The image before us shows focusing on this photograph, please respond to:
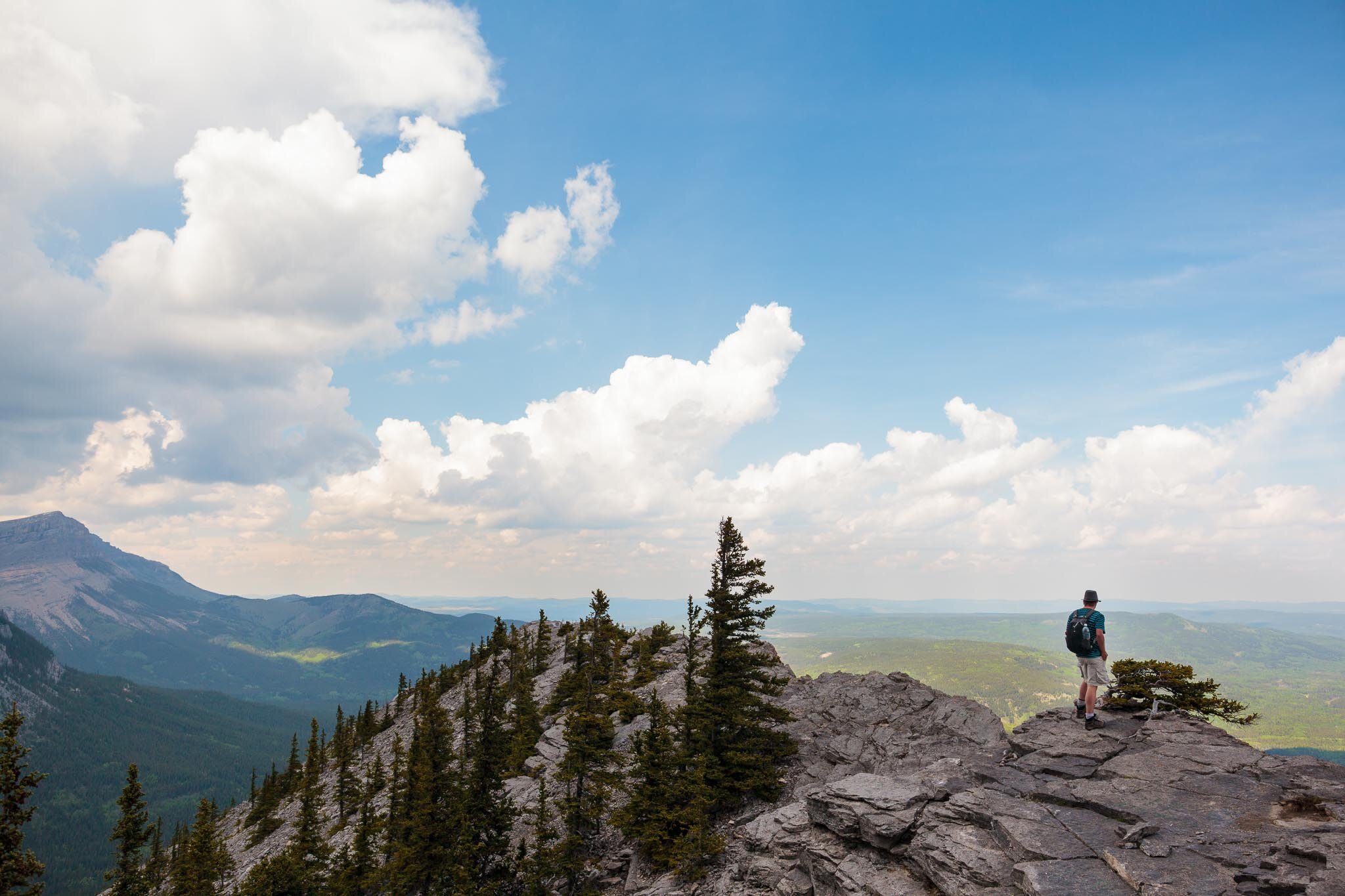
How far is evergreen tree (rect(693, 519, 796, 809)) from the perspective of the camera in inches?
1258

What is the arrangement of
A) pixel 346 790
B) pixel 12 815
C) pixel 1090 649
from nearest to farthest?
1. pixel 1090 649
2. pixel 12 815
3. pixel 346 790

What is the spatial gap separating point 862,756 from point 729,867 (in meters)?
10.7

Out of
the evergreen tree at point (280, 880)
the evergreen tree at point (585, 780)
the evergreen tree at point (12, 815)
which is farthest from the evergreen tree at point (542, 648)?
the evergreen tree at point (12, 815)

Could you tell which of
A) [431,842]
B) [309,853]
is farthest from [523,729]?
[309,853]

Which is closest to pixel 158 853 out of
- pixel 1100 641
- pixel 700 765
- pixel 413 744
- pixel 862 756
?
pixel 413 744

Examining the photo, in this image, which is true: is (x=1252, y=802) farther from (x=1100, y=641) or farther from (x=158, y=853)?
(x=158, y=853)

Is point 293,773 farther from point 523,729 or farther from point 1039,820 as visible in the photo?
point 1039,820

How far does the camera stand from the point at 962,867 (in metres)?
18.7

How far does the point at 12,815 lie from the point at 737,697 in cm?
3549

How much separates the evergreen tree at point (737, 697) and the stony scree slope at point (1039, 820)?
1534 mm

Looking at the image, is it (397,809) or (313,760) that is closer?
(397,809)

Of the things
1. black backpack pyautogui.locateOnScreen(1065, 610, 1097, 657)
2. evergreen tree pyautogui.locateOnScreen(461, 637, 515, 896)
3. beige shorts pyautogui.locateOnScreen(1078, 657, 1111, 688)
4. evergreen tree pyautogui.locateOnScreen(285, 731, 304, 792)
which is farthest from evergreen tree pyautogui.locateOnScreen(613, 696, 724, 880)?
evergreen tree pyautogui.locateOnScreen(285, 731, 304, 792)

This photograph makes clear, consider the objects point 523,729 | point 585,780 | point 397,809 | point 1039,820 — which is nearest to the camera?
point 1039,820

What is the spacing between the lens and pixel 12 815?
27500mm
